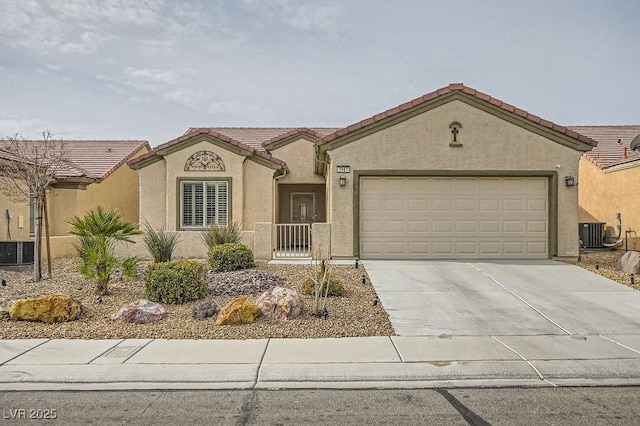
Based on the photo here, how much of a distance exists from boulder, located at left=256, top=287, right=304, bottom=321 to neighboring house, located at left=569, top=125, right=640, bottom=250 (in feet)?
44.8

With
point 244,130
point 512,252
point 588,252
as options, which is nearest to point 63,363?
point 512,252

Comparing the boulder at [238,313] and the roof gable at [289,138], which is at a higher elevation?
the roof gable at [289,138]

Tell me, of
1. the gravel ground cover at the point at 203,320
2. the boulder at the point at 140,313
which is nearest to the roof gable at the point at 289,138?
the gravel ground cover at the point at 203,320

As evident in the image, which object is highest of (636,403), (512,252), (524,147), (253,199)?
(524,147)

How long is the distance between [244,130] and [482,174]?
558 inches

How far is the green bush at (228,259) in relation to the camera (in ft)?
37.9

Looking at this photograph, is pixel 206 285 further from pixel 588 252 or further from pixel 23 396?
pixel 588 252

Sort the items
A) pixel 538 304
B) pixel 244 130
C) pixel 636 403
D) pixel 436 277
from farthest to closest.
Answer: pixel 244 130
pixel 436 277
pixel 538 304
pixel 636 403

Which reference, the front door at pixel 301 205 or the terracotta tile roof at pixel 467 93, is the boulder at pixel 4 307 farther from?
the front door at pixel 301 205

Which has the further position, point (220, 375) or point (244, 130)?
point (244, 130)

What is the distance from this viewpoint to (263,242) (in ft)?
45.2

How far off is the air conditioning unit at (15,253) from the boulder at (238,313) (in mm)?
7381

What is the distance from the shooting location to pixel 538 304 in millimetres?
9039

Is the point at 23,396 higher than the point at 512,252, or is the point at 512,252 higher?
the point at 512,252
